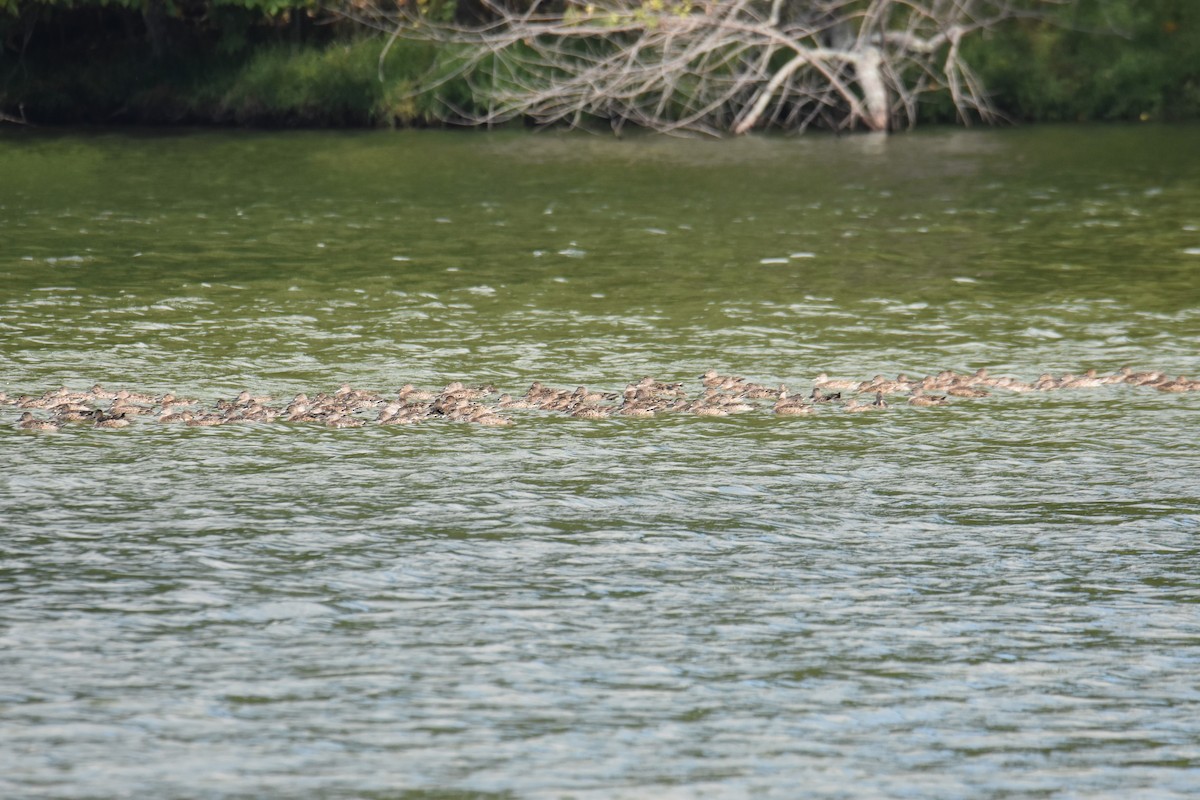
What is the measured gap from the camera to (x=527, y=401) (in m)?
14.7

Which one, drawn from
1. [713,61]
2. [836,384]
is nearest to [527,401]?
[836,384]

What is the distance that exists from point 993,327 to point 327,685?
35.7ft

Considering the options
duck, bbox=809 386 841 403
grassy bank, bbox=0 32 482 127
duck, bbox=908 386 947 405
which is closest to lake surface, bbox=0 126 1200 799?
duck, bbox=908 386 947 405

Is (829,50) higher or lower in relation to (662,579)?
higher

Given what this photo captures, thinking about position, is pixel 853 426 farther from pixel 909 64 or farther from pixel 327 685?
pixel 909 64

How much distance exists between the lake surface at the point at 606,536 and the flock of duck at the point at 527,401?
26 cm

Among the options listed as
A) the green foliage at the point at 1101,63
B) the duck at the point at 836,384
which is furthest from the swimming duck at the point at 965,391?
the green foliage at the point at 1101,63

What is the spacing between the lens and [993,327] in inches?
715

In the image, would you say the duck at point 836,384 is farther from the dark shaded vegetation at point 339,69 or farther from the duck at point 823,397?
the dark shaded vegetation at point 339,69

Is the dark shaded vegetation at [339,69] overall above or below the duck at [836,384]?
above

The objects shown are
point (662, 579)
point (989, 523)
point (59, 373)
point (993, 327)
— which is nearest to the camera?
point (662, 579)

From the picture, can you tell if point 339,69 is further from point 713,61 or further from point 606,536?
point 606,536

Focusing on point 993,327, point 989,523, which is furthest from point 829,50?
point 989,523

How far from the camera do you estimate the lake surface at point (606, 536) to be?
8156 mm
